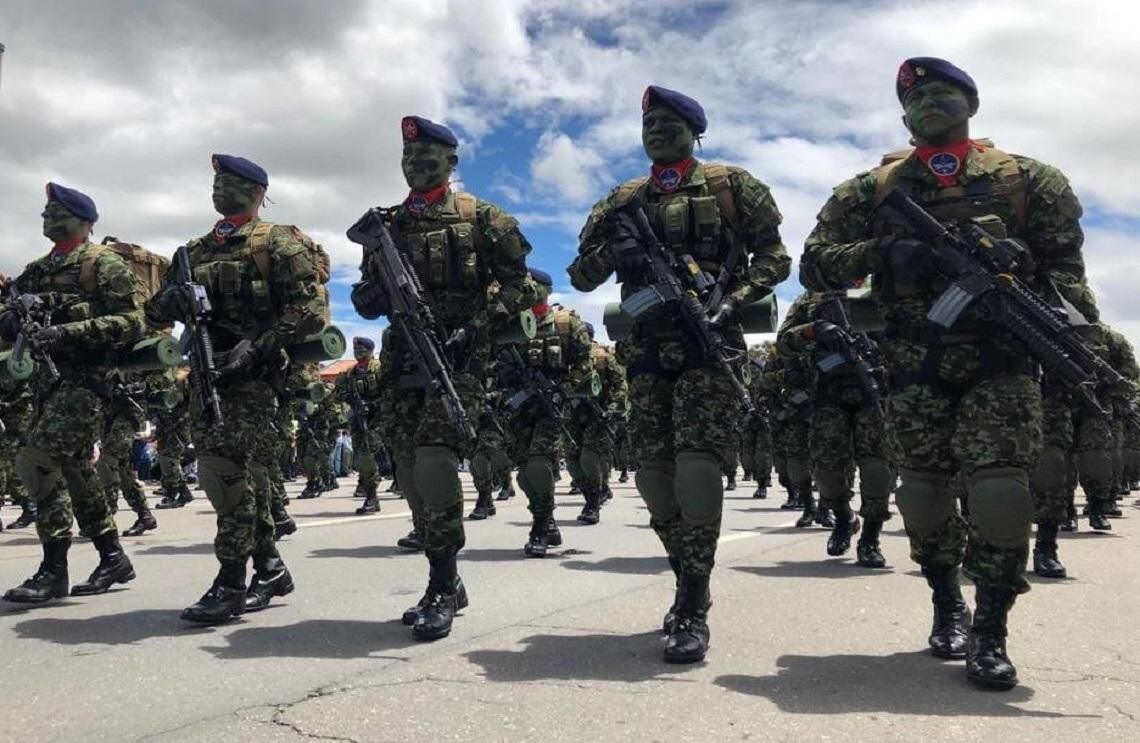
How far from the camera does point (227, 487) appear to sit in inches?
183

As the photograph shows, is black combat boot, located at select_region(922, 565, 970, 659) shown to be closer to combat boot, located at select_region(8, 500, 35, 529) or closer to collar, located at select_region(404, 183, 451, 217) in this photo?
collar, located at select_region(404, 183, 451, 217)

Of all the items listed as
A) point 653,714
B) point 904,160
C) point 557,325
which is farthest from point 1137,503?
point 653,714

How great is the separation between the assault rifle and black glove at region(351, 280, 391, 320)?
2494 millimetres

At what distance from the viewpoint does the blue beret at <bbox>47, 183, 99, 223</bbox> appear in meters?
5.41

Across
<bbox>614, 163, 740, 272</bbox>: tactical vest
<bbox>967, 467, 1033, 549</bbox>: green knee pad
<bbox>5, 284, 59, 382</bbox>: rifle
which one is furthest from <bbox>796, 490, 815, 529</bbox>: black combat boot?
<bbox>5, 284, 59, 382</bbox>: rifle

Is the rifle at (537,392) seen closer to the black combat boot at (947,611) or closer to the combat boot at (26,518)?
the black combat boot at (947,611)

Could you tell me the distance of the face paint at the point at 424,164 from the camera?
4695 mm

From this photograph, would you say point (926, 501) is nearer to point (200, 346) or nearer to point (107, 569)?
point (200, 346)

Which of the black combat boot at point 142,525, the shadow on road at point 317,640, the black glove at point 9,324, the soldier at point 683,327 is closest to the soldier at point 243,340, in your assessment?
the shadow on road at point 317,640

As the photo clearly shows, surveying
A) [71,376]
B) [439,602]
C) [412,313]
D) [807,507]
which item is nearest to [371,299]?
[412,313]

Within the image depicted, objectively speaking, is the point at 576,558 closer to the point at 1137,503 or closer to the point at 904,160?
the point at 904,160

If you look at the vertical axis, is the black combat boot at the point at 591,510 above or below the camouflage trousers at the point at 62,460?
below

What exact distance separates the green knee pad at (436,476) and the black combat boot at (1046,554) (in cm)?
379

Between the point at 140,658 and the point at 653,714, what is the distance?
7.23ft
